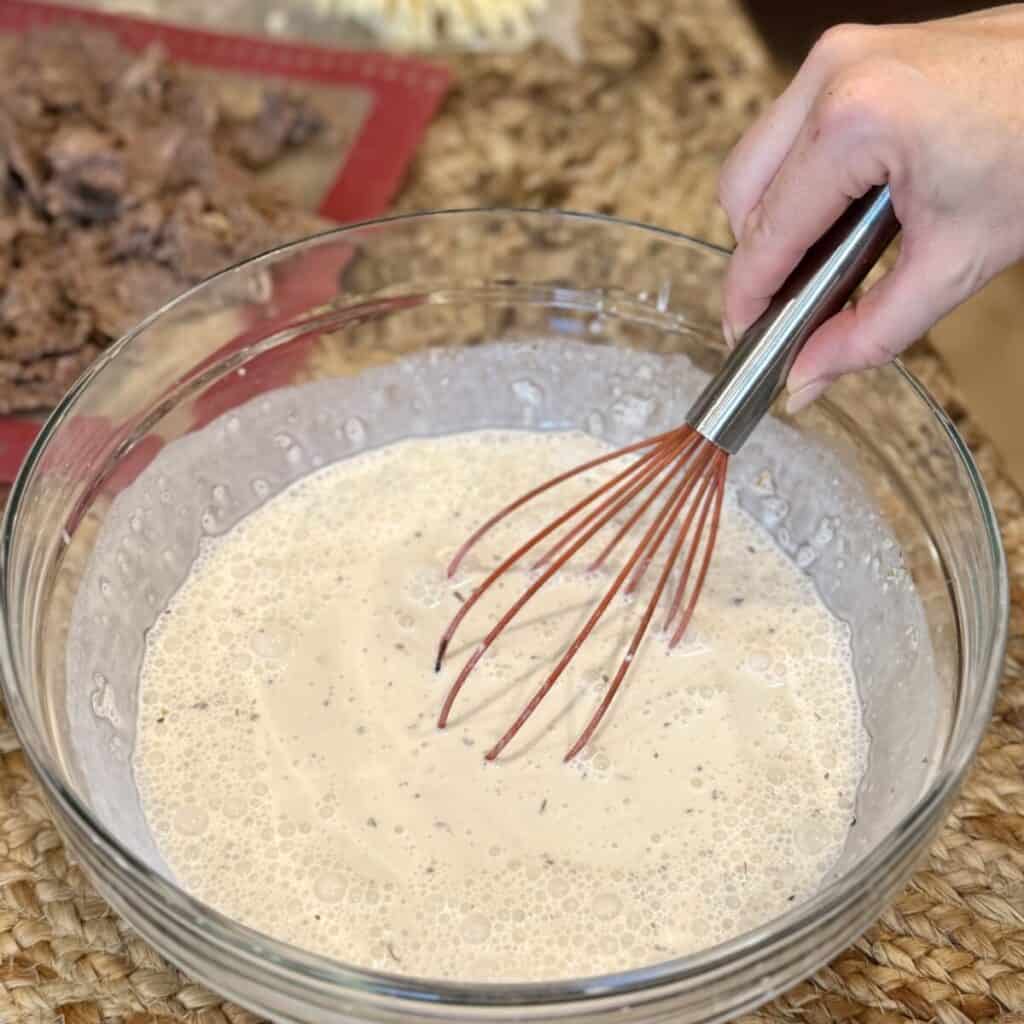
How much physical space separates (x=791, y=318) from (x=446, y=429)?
35 centimetres

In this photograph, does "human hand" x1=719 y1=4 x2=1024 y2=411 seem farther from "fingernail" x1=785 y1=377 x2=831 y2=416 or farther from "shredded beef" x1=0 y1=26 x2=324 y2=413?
"shredded beef" x1=0 y1=26 x2=324 y2=413

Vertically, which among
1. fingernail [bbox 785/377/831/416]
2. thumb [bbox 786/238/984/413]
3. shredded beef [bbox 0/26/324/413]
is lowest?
shredded beef [bbox 0/26/324/413]

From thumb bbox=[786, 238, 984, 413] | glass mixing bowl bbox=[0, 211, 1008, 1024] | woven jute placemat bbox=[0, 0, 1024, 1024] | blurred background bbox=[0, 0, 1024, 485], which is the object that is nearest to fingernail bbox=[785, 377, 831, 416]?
thumb bbox=[786, 238, 984, 413]

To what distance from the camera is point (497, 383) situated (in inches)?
40.3

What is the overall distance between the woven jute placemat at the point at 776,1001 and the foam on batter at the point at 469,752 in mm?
59

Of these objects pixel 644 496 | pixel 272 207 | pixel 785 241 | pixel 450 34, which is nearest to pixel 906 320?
pixel 785 241

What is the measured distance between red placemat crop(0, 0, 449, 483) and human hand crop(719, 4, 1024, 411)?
0.52 metres

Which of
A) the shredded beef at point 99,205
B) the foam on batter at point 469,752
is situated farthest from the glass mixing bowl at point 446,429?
the shredded beef at point 99,205

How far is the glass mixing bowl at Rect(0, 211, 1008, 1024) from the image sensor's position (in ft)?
2.05

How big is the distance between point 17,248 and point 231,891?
565mm

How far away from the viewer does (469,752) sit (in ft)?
2.62

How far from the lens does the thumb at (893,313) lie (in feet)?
2.26

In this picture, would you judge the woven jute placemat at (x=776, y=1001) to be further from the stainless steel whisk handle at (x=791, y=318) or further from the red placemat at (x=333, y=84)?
the stainless steel whisk handle at (x=791, y=318)

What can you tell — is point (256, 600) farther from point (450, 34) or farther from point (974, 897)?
point (450, 34)
